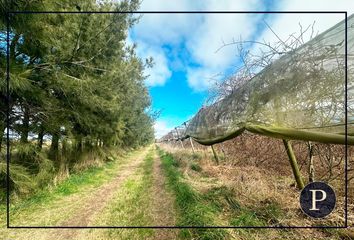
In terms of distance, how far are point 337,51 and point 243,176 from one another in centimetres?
384

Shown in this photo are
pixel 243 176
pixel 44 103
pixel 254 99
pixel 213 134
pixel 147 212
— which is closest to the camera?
pixel 254 99

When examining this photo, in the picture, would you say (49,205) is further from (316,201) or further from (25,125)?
(316,201)

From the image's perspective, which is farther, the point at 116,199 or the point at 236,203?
the point at 116,199

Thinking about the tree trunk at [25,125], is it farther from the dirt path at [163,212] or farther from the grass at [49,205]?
the dirt path at [163,212]

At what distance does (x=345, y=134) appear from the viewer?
2.05m

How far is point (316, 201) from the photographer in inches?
149

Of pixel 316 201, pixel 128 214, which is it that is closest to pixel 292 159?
pixel 316 201

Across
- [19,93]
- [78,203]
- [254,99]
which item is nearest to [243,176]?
[254,99]

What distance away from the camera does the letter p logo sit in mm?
3646

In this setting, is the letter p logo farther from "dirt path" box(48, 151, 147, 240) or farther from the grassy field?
"dirt path" box(48, 151, 147, 240)

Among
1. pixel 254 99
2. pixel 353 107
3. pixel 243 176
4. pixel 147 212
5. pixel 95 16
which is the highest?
pixel 95 16

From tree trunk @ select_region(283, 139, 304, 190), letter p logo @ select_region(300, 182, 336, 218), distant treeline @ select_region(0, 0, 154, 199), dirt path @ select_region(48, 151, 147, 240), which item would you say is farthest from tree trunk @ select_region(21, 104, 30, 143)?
letter p logo @ select_region(300, 182, 336, 218)

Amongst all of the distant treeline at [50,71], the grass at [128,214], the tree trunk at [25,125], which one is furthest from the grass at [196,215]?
the tree trunk at [25,125]

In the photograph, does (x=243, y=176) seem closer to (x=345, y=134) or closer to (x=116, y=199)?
(x=116, y=199)
